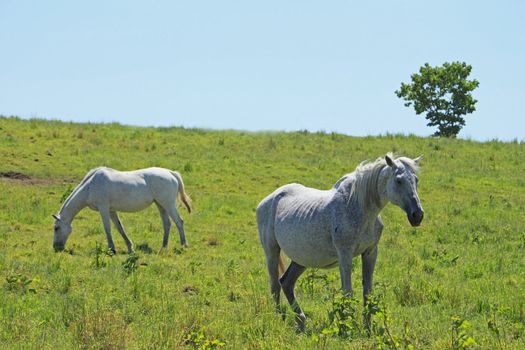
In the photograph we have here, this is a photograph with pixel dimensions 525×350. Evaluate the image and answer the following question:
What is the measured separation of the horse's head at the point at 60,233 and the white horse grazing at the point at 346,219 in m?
6.97

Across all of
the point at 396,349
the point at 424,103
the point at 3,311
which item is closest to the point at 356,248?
the point at 396,349

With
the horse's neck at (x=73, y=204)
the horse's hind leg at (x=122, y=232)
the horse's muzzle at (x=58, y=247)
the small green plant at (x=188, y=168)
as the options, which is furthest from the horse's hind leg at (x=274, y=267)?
the small green plant at (x=188, y=168)

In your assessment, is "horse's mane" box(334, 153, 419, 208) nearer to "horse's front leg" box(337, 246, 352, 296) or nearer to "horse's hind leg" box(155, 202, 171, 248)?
"horse's front leg" box(337, 246, 352, 296)

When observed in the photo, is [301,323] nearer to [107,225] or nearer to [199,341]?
[199,341]

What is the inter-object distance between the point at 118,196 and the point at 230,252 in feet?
10.0

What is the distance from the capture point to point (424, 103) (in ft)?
178

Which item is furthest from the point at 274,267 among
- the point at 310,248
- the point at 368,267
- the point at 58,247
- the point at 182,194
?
the point at 182,194

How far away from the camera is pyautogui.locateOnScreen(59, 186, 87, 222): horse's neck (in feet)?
47.7

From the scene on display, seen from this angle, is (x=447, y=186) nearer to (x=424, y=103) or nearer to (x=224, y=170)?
(x=224, y=170)

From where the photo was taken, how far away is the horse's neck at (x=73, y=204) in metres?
14.5

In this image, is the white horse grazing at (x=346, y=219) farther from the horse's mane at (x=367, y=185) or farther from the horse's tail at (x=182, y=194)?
the horse's tail at (x=182, y=194)

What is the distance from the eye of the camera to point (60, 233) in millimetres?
13969

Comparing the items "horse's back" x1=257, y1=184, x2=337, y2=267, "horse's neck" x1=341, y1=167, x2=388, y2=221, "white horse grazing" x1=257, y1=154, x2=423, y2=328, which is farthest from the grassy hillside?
"horse's neck" x1=341, y1=167, x2=388, y2=221

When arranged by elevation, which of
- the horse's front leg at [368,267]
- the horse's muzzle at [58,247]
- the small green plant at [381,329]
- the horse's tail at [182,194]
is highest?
the horse's tail at [182,194]
